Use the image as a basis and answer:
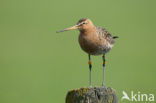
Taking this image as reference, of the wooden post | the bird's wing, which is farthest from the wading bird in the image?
the wooden post

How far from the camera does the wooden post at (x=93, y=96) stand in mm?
6148

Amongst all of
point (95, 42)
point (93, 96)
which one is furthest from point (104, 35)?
point (93, 96)

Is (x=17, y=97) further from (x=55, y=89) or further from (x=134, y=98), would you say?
(x=134, y=98)

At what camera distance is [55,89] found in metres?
13.2

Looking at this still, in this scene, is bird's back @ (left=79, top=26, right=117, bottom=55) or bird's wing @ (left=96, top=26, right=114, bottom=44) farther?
bird's wing @ (left=96, top=26, right=114, bottom=44)

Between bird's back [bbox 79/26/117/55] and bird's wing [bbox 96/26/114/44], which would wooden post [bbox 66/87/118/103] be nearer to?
bird's back [bbox 79/26/117/55]

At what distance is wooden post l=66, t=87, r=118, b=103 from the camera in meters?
6.15

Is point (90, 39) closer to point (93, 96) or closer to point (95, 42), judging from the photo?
point (95, 42)

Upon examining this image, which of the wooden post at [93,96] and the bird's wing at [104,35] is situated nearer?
the wooden post at [93,96]

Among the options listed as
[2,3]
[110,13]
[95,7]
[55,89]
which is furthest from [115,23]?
[55,89]

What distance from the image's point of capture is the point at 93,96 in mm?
6168

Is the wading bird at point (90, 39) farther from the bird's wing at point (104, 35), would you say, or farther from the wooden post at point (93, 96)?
the wooden post at point (93, 96)

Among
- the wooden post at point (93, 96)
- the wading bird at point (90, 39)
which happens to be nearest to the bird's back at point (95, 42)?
the wading bird at point (90, 39)

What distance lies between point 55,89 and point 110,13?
458 inches
